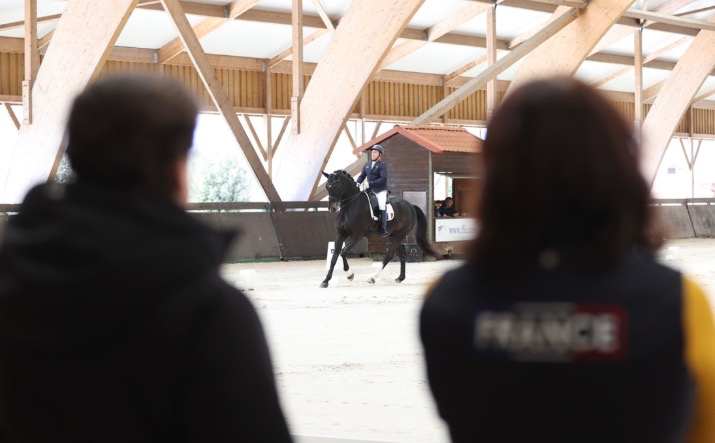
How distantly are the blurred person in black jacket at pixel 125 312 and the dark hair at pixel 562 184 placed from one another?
42 cm

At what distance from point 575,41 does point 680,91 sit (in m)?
4.03

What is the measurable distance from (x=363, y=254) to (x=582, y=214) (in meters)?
19.9

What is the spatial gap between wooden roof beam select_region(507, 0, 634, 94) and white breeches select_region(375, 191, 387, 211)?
19.3 feet

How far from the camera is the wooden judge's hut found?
2056cm

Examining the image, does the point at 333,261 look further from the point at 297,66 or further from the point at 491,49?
the point at 491,49

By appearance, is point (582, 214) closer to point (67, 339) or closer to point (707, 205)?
point (67, 339)

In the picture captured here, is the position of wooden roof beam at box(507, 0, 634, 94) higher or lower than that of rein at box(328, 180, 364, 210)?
higher

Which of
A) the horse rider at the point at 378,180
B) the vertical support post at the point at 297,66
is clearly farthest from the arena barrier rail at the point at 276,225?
the horse rider at the point at 378,180

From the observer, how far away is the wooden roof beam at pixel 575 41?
68.8 feet

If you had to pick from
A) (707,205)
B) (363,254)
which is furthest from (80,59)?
(707,205)

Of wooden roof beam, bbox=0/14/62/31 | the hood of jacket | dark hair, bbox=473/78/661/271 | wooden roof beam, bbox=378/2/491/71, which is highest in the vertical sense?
wooden roof beam, bbox=378/2/491/71

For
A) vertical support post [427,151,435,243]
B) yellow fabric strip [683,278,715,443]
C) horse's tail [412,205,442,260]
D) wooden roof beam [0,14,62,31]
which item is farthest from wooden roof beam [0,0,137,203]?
yellow fabric strip [683,278,715,443]

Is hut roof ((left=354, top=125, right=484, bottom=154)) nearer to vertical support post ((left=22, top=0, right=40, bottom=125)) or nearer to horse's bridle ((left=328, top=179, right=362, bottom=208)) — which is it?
horse's bridle ((left=328, top=179, right=362, bottom=208))

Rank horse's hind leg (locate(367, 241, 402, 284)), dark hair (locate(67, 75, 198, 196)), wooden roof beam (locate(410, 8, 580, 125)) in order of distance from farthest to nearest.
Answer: wooden roof beam (locate(410, 8, 580, 125)) < horse's hind leg (locate(367, 241, 402, 284)) < dark hair (locate(67, 75, 198, 196))
